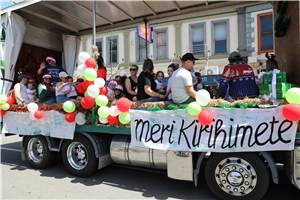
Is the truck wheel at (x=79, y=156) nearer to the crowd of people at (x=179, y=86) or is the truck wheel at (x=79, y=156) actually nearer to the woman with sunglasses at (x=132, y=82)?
the crowd of people at (x=179, y=86)

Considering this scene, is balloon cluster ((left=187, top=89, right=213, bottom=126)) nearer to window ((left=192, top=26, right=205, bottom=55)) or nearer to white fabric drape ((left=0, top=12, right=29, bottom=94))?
white fabric drape ((left=0, top=12, right=29, bottom=94))

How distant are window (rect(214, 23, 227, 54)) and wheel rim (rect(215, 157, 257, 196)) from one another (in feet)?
39.7

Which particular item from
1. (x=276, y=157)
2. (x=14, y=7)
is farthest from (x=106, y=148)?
(x=14, y=7)

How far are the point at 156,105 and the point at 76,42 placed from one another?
5.88 metres

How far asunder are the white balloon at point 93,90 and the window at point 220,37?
39.5 feet

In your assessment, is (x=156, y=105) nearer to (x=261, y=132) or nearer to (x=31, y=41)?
(x=261, y=132)

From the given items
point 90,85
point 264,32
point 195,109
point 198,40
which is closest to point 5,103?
point 90,85

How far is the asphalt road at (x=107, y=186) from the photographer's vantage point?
364 centimetres

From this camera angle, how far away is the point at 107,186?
4082 millimetres

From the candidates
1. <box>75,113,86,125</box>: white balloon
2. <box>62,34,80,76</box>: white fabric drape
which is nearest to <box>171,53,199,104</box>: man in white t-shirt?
<box>75,113,86,125</box>: white balloon

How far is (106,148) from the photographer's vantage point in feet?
14.9

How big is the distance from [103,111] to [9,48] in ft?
12.9

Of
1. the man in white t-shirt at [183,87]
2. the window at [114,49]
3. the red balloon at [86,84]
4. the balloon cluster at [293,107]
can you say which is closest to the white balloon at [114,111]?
the red balloon at [86,84]

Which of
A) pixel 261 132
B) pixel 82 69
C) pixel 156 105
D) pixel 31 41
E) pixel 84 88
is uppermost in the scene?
pixel 31 41
